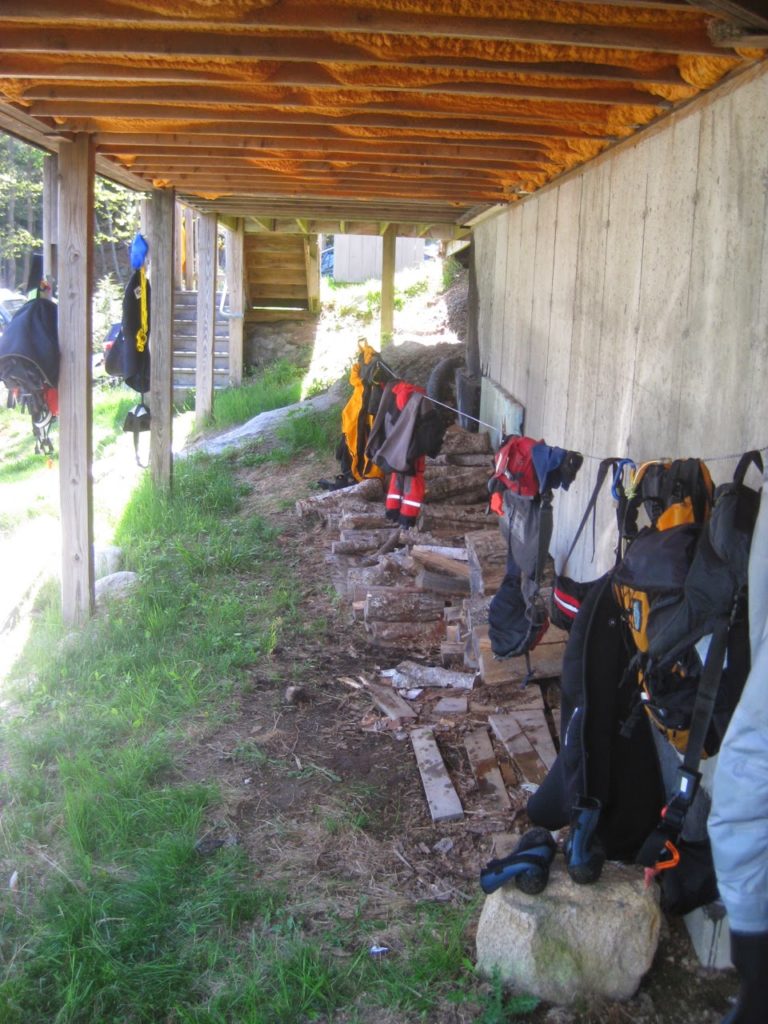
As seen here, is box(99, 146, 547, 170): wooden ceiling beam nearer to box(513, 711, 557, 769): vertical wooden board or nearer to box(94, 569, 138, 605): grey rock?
box(94, 569, 138, 605): grey rock

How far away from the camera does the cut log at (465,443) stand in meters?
8.09

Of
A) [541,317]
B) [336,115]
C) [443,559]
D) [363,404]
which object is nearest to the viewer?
[336,115]

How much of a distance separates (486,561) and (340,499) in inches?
98.2

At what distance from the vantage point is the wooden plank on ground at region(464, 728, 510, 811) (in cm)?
396

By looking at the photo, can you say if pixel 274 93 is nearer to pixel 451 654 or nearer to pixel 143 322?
pixel 143 322

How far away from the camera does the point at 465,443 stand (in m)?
8.20

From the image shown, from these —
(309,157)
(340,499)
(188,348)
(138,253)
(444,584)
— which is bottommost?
(444,584)

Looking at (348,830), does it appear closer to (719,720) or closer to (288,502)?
(719,720)

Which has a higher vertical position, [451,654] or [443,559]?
[443,559]

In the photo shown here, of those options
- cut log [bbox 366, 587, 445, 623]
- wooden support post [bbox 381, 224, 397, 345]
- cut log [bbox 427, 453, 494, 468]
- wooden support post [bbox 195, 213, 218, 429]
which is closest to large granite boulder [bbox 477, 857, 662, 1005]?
cut log [bbox 366, 587, 445, 623]

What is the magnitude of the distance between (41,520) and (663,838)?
344 inches

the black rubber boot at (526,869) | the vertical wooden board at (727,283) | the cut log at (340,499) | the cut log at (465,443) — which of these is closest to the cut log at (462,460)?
the cut log at (465,443)

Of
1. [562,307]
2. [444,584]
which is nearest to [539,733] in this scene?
[444,584]

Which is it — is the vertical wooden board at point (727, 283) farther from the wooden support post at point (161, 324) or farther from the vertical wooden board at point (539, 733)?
the wooden support post at point (161, 324)
